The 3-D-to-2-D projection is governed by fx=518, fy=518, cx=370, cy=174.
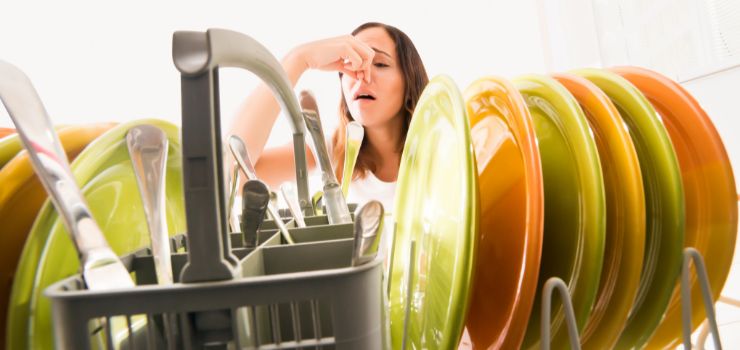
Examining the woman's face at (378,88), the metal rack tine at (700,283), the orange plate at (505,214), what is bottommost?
the metal rack tine at (700,283)

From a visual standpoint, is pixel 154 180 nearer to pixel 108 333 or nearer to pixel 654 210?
pixel 108 333

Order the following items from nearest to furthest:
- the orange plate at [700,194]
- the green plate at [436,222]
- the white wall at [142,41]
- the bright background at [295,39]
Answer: the green plate at [436,222] → the orange plate at [700,194] → the bright background at [295,39] → the white wall at [142,41]

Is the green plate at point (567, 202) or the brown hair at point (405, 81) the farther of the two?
the brown hair at point (405, 81)

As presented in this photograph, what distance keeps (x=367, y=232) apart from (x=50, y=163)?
162 millimetres

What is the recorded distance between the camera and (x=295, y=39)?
2.20 metres

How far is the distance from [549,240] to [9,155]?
1.48 feet

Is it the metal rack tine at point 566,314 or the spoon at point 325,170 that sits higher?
the spoon at point 325,170

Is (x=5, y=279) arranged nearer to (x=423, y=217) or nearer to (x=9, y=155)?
(x=9, y=155)

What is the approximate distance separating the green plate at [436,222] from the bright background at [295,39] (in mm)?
1158

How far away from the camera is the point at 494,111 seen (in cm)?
49

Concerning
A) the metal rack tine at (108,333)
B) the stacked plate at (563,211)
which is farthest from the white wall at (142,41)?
the metal rack tine at (108,333)

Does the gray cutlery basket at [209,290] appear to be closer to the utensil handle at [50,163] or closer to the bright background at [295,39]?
the utensil handle at [50,163]

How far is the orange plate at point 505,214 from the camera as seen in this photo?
0.36 metres

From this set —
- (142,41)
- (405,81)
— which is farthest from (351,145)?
(142,41)
